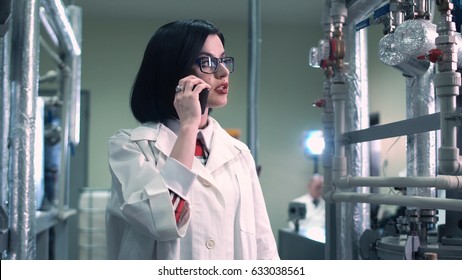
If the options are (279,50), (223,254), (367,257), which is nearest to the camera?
Result: (223,254)

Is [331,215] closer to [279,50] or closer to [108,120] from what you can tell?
[279,50]

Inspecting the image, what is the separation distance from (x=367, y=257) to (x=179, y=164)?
74 cm

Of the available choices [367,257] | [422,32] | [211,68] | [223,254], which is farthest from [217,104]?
[367,257]

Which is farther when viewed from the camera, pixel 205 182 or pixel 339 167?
pixel 339 167

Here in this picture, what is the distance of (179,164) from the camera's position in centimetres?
85

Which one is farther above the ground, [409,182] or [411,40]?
[411,40]

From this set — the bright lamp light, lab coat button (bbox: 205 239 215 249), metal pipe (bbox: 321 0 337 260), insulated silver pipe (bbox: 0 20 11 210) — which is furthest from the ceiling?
the bright lamp light

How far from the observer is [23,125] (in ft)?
4.21

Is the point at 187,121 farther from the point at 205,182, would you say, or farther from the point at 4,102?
the point at 4,102

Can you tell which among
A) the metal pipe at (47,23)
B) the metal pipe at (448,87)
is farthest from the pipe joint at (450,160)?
the metal pipe at (47,23)

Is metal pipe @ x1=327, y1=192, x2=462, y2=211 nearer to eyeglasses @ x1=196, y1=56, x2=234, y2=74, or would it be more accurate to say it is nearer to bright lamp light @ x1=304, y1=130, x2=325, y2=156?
eyeglasses @ x1=196, y1=56, x2=234, y2=74

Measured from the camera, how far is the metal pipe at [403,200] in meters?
0.97

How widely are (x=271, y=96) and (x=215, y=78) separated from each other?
10.8ft

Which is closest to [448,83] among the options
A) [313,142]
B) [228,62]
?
[228,62]
